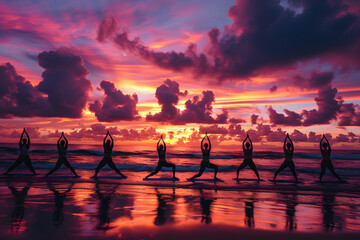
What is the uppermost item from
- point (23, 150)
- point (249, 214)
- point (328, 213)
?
point (23, 150)

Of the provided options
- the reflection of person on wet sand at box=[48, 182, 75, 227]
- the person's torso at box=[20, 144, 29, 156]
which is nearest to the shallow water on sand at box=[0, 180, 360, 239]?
the reflection of person on wet sand at box=[48, 182, 75, 227]

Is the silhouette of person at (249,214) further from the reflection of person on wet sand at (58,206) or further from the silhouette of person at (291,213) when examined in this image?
the reflection of person on wet sand at (58,206)

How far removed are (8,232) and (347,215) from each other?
9.61 m

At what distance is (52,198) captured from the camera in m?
9.65

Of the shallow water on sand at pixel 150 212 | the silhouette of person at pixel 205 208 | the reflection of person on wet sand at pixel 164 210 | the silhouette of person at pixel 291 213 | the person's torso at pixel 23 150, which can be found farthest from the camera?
the person's torso at pixel 23 150

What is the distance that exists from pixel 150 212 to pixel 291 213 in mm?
4471

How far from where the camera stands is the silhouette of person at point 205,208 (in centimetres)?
709

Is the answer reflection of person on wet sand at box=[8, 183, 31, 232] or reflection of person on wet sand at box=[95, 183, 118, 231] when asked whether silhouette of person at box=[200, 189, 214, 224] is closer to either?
reflection of person on wet sand at box=[95, 183, 118, 231]

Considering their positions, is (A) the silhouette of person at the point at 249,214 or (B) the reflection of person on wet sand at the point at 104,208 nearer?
(B) the reflection of person on wet sand at the point at 104,208

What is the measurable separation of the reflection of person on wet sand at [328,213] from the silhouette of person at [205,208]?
10.0 feet

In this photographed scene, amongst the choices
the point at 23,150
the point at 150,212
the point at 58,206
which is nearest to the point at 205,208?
the point at 150,212

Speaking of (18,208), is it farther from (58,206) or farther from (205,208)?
(205,208)

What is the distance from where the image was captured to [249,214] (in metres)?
7.82

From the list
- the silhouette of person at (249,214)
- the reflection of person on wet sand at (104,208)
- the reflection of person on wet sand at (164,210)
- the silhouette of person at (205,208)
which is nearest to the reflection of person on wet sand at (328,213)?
the silhouette of person at (249,214)
